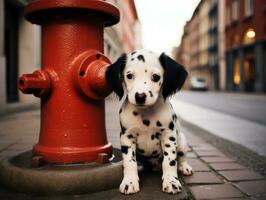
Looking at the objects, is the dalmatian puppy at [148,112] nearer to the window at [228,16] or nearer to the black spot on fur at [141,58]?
the black spot on fur at [141,58]

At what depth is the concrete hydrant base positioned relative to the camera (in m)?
2.33

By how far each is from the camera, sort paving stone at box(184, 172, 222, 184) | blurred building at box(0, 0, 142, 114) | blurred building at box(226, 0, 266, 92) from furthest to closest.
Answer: blurred building at box(226, 0, 266, 92) → blurred building at box(0, 0, 142, 114) → paving stone at box(184, 172, 222, 184)

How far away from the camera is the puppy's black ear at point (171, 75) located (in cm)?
227

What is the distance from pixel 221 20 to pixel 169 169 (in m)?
38.3

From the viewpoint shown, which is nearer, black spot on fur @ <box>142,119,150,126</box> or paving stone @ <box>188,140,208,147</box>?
black spot on fur @ <box>142,119,150,126</box>

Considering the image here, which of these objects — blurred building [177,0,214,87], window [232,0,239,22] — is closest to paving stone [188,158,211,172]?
window [232,0,239,22]

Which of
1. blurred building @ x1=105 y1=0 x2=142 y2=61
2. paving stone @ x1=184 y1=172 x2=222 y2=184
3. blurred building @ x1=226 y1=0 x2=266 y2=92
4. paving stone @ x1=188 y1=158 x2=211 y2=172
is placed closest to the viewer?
paving stone @ x1=184 y1=172 x2=222 y2=184

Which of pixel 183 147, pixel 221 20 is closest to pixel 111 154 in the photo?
pixel 183 147

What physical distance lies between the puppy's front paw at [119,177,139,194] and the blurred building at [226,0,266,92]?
78.1ft

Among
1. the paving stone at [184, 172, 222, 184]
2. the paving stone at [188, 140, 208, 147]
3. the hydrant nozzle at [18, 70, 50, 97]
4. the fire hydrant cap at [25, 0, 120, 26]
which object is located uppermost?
the fire hydrant cap at [25, 0, 120, 26]

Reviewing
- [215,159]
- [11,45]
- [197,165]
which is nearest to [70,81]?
[197,165]

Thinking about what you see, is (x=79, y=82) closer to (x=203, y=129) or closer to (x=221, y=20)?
(x=203, y=129)

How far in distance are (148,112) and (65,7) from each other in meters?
0.93

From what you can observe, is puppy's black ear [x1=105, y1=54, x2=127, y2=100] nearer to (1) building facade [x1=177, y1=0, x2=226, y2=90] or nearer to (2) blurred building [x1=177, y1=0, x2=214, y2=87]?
(1) building facade [x1=177, y1=0, x2=226, y2=90]
